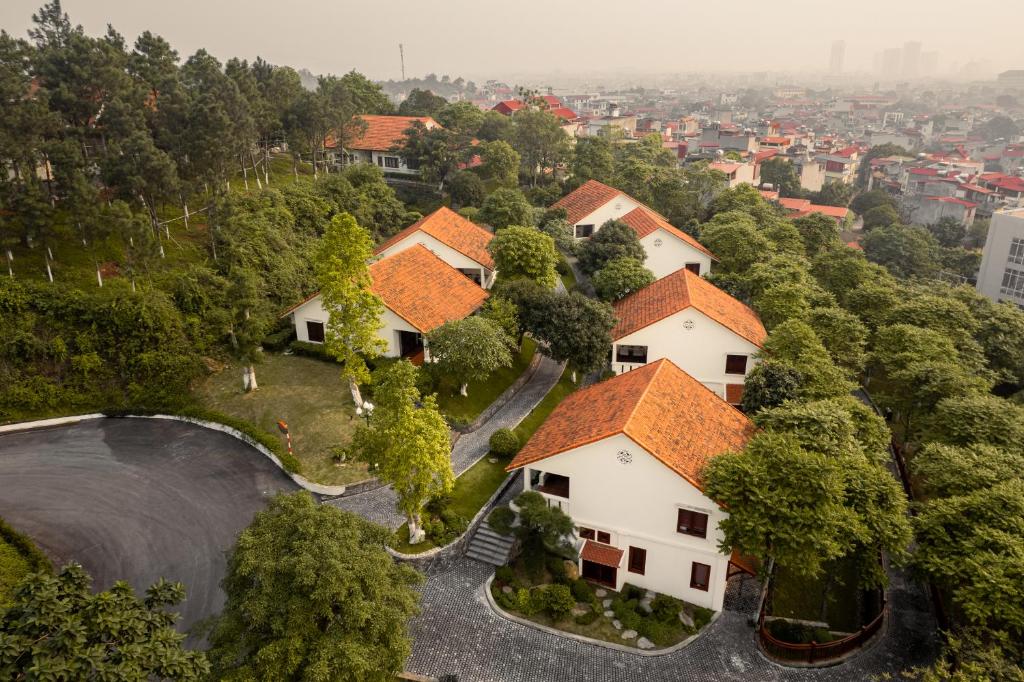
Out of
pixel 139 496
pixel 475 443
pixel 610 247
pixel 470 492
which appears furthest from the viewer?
pixel 610 247

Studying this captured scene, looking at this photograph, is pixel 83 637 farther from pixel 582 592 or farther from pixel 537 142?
pixel 537 142

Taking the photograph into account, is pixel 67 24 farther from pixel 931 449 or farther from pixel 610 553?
pixel 931 449

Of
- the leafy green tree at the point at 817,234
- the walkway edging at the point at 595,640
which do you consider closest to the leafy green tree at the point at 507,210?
the leafy green tree at the point at 817,234

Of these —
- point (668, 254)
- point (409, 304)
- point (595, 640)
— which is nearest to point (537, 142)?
point (668, 254)

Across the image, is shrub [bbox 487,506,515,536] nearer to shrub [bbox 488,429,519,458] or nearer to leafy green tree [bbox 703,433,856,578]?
shrub [bbox 488,429,519,458]

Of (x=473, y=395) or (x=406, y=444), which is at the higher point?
(x=406, y=444)

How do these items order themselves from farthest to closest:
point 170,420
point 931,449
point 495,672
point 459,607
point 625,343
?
point 625,343 → point 170,420 → point 931,449 → point 459,607 → point 495,672

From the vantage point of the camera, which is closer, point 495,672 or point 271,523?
point 271,523

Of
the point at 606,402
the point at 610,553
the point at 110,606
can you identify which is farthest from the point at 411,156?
the point at 110,606
